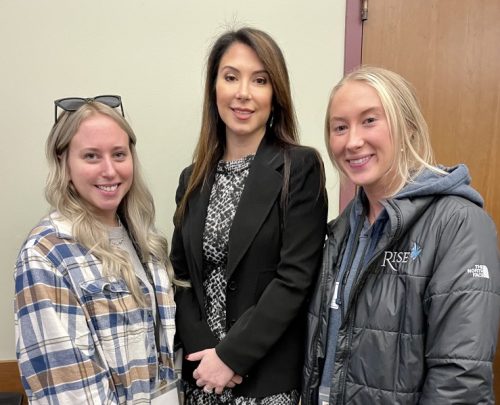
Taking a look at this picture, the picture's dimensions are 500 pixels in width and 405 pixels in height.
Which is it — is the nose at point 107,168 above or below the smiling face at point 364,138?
below

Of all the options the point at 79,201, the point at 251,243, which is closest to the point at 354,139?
the point at 251,243

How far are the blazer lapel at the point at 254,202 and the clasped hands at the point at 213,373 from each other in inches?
9.7

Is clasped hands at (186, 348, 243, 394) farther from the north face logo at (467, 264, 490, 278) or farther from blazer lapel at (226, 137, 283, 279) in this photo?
the north face logo at (467, 264, 490, 278)

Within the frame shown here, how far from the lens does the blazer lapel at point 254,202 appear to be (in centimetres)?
122

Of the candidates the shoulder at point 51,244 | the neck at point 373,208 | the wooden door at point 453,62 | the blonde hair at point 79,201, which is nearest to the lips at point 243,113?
the blonde hair at point 79,201

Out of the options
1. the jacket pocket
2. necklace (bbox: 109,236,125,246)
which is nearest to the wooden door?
necklace (bbox: 109,236,125,246)

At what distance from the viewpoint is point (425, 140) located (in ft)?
3.53

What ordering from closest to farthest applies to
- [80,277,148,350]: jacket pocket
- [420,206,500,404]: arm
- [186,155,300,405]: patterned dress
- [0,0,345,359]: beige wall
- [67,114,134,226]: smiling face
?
[420,206,500,404]: arm, [80,277,148,350]: jacket pocket, [67,114,134,226]: smiling face, [186,155,300,405]: patterned dress, [0,0,345,359]: beige wall

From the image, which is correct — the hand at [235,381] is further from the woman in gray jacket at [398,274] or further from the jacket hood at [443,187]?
the jacket hood at [443,187]

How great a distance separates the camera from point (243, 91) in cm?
127

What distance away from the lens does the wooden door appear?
2000 mm

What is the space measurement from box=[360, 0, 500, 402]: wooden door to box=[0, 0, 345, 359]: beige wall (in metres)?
0.27

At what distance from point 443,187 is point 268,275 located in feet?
1.84

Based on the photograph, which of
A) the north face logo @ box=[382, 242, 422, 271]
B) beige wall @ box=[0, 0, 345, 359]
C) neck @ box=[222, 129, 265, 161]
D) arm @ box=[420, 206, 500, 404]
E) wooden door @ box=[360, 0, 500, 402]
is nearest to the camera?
arm @ box=[420, 206, 500, 404]
